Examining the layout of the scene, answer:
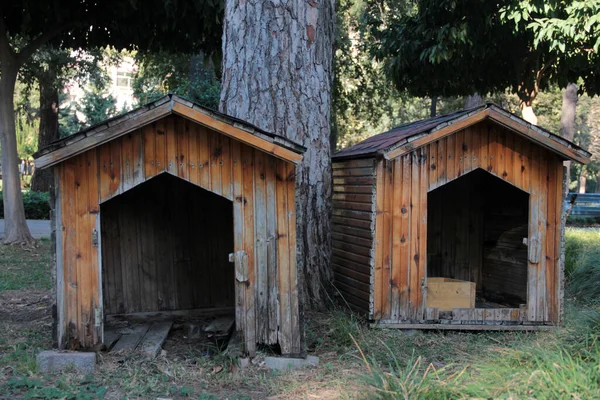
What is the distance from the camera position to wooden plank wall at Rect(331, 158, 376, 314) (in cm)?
605

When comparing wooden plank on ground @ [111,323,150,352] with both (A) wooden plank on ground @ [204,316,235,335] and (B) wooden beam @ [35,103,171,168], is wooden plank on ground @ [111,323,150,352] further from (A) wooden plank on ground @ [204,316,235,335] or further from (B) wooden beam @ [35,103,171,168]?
(B) wooden beam @ [35,103,171,168]

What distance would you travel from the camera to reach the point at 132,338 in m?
5.92

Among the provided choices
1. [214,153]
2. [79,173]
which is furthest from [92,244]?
[214,153]

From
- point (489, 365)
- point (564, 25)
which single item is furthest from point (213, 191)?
point (564, 25)

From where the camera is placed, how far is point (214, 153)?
515 cm

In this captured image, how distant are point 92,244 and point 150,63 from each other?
667 inches

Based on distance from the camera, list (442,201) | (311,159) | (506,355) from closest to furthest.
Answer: (506,355), (311,159), (442,201)

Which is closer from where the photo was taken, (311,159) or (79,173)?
(79,173)

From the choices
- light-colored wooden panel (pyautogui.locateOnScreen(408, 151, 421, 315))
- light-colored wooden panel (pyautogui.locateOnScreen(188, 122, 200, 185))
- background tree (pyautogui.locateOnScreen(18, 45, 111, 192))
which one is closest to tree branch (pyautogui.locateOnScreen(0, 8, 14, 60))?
background tree (pyautogui.locateOnScreen(18, 45, 111, 192))

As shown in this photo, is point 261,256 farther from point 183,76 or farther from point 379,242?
point 183,76

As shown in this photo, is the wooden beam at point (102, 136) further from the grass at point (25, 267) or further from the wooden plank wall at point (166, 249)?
the grass at point (25, 267)

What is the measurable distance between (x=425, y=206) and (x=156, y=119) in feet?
9.09

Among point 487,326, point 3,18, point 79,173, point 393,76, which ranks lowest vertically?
point 487,326

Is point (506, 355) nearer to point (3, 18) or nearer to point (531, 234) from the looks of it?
point (531, 234)
